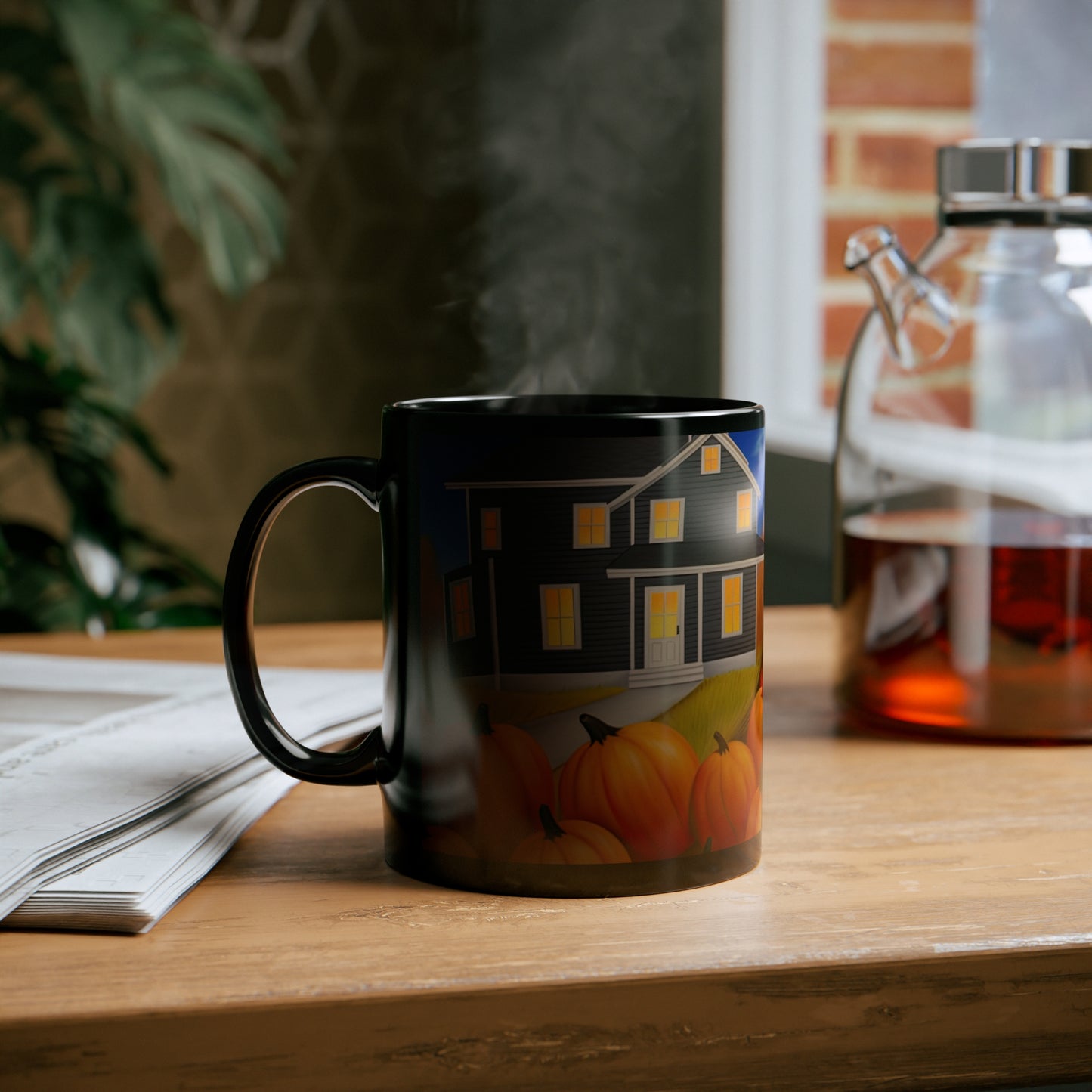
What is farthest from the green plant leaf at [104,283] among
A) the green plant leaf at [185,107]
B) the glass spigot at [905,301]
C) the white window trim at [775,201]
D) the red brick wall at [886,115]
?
the glass spigot at [905,301]

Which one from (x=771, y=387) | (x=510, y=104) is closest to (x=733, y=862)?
(x=771, y=387)

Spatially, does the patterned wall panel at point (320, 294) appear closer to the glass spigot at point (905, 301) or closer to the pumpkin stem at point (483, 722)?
the glass spigot at point (905, 301)

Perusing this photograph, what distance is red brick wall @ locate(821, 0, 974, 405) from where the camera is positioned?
1567mm

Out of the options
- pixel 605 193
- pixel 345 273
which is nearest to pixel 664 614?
pixel 605 193

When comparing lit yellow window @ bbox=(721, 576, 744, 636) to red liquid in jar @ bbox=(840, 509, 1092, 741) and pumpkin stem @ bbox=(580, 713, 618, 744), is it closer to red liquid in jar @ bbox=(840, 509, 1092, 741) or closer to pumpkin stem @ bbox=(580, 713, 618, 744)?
pumpkin stem @ bbox=(580, 713, 618, 744)

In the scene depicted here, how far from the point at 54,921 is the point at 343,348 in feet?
8.35

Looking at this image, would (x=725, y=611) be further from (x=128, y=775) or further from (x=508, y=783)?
(x=128, y=775)

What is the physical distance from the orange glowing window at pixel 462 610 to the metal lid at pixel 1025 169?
1.16 ft

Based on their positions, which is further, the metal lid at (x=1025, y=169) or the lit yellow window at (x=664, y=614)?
the metal lid at (x=1025, y=169)

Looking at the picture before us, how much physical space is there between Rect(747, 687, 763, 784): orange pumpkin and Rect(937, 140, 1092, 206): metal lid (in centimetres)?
31

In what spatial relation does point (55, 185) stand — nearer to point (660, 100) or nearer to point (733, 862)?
point (660, 100)

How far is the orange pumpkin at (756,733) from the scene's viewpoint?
43cm

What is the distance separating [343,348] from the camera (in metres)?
2.86

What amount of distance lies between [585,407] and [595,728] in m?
0.15
